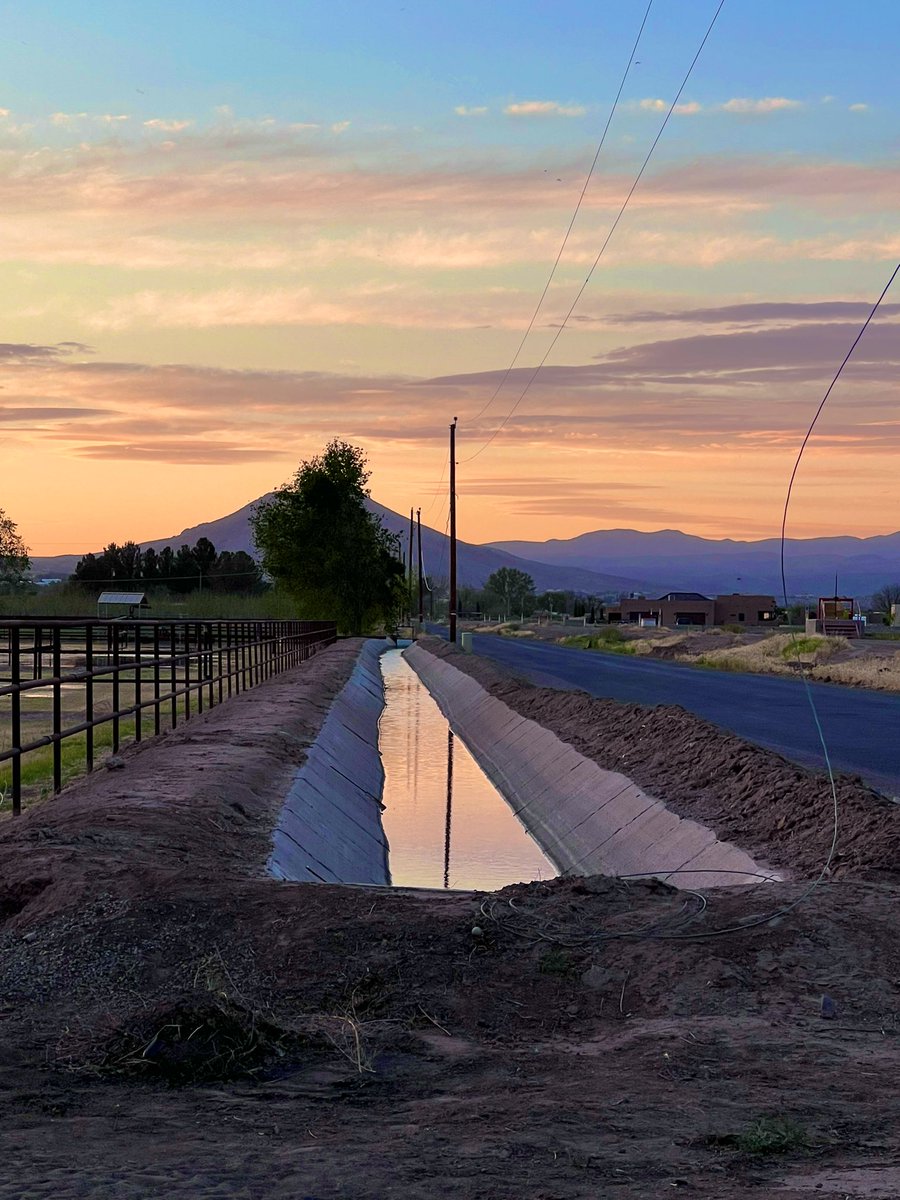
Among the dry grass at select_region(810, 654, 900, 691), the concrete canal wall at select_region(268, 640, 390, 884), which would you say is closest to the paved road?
the dry grass at select_region(810, 654, 900, 691)

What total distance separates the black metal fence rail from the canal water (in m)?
3.70

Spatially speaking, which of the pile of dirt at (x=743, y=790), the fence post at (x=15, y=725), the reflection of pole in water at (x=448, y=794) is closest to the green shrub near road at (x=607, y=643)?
the reflection of pole in water at (x=448, y=794)

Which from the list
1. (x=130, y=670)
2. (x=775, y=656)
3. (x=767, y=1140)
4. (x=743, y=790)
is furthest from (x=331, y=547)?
(x=767, y=1140)

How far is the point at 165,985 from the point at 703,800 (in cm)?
975

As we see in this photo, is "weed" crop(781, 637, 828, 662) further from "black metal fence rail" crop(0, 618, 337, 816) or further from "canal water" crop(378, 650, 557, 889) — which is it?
"canal water" crop(378, 650, 557, 889)

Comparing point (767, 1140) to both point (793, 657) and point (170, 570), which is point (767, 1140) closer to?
point (793, 657)

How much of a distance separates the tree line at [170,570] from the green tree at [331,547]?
38.0 m

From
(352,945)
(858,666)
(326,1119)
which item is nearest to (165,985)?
(352,945)

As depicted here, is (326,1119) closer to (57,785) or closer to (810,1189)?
(810,1189)

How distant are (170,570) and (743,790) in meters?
130

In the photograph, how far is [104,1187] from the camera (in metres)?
4.71

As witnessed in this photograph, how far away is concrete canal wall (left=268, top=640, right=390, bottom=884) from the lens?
1423 cm

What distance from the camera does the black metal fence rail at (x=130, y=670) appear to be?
45.0 feet

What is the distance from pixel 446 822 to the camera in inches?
806
